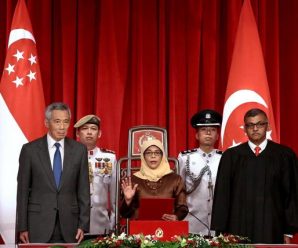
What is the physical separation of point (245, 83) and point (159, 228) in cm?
290

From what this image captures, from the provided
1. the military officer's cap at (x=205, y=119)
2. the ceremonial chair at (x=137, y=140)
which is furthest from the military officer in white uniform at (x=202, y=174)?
the ceremonial chair at (x=137, y=140)

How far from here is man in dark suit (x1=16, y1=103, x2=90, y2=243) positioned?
14.5 feet

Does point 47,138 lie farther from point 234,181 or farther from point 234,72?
A: point 234,72

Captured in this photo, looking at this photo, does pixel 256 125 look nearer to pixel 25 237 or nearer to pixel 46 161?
pixel 46 161

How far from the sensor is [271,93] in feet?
22.8

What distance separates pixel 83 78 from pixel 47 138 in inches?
91.2

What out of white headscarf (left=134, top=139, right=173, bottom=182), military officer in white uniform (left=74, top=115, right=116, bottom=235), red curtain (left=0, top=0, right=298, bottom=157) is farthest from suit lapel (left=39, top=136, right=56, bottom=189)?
red curtain (left=0, top=0, right=298, bottom=157)

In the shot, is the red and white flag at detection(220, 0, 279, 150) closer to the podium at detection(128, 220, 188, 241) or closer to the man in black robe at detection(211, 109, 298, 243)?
the man in black robe at detection(211, 109, 298, 243)

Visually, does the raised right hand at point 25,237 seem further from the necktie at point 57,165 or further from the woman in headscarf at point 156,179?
the woman in headscarf at point 156,179

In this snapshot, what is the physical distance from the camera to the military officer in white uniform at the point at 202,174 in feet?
18.5

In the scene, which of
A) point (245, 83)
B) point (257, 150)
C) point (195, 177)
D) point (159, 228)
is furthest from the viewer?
point (245, 83)

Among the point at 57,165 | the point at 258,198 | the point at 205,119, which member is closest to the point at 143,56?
the point at 205,119

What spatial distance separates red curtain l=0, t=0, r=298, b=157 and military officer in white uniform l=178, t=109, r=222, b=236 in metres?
1.10

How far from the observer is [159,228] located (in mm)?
3586
